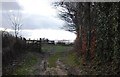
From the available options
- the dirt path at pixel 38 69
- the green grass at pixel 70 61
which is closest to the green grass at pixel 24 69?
the dirt path at pixel 38 69

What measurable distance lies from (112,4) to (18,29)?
18000 mm

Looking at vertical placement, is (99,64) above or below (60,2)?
below

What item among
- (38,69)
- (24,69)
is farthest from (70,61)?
(24,69)

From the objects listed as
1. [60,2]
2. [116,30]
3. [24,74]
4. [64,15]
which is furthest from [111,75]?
[64,15]

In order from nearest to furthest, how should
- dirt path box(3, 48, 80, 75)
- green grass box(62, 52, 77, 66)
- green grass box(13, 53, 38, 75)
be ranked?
1. green grass box(13, 53, 38, 75)
2. dirt path box(3, 48, 80, 75)
3. green grass box(62, 52, 77, 66)

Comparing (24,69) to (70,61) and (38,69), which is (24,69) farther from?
(70,61)

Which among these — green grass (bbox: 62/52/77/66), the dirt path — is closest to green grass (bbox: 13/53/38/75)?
the dirt path

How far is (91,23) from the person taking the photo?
57.4 ft

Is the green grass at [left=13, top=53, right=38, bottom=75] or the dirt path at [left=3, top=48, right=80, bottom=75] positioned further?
the dirt path at [left=3, top=48, right=80, bottom=75]

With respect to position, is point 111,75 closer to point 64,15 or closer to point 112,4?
point 112,4

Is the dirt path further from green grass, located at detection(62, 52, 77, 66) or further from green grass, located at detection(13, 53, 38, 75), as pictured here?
green grass, located at detection(62, 52, 77, 66)

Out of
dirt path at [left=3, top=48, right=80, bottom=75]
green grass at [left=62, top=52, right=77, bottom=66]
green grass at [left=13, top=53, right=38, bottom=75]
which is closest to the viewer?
green grass at [left=13, top=53, right=38, bottom=75]

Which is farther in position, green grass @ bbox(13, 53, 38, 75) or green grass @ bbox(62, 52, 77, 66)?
green grass @ bbox(62, 52, 77, 66)

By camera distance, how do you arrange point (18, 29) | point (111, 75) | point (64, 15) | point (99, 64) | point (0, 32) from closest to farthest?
1. point (111, 75)
2. point (99, 64)
3. point (0, 32)
4. point (18, 29)
5. point (64, 15)
